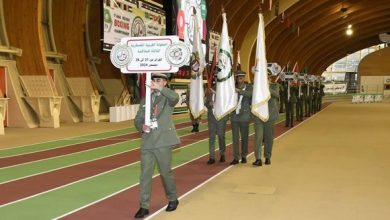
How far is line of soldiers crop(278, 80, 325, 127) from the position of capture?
18.4 meters

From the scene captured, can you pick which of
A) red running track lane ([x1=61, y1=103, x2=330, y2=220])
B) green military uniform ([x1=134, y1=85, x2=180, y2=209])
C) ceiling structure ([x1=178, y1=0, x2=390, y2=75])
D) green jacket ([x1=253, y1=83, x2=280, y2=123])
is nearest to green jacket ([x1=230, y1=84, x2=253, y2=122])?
green jacket ([x1=253, y1=83, x2=280, y2=123])

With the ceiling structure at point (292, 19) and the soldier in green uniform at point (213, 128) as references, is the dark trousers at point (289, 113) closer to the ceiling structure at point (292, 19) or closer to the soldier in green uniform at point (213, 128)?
the soldier in green uniform at point (213, 128)

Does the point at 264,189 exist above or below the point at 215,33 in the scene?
below

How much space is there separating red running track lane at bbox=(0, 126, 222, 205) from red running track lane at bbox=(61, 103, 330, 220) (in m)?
0.93

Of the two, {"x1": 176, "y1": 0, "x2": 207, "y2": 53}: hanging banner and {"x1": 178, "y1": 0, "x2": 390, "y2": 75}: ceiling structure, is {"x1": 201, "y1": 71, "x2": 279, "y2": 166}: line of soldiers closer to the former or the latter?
{"x1": 176, "y1": 0, "x2": 207, "y2": 53}: hanging banner

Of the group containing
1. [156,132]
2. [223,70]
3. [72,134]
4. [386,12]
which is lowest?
[72,134]

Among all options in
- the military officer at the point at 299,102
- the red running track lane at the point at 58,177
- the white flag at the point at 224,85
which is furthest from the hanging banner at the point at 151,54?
the military officer at the point at 299,102

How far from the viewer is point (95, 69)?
22766 millimetres

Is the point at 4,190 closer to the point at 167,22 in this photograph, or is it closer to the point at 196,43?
the point at 196,43

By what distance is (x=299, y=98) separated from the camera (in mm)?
21281

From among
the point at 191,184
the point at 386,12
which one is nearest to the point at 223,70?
the point at 191,184

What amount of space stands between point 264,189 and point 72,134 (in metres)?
9.24

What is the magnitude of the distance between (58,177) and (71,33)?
44.5ft

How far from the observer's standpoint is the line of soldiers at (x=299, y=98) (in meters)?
18.4
